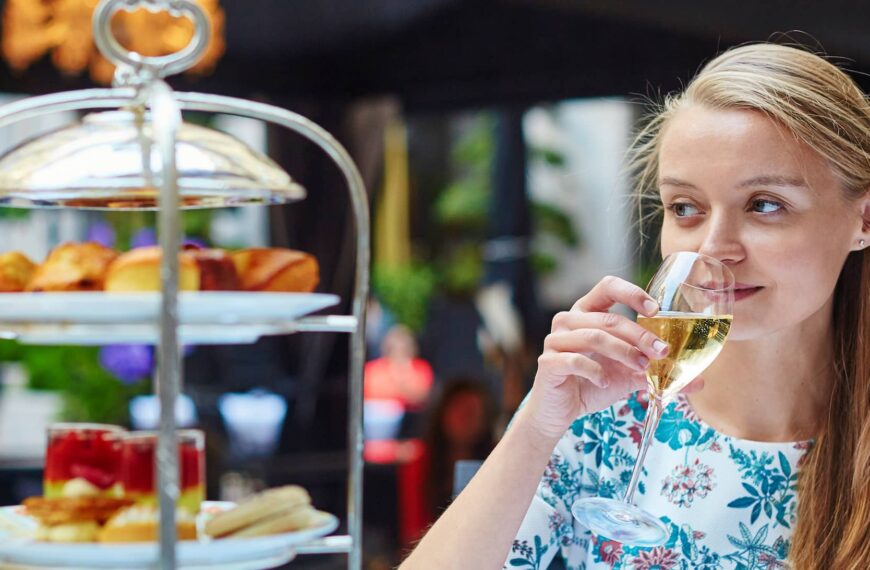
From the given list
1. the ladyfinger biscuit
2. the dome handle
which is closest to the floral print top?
the ladyfinger biscuit

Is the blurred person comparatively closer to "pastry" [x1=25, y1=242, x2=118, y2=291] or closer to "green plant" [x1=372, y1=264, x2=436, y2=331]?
"pastry" [x1=25, y1=242, x2=118, y2=291]

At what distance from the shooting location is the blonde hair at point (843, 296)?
1590 millimetres

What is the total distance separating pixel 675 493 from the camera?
179 centimetres

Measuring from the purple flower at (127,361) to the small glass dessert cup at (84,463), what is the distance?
5.10 m

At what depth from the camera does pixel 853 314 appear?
1766 millimetres

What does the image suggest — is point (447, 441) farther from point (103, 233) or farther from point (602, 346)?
point (602, 346)

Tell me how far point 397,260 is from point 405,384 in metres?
3.07

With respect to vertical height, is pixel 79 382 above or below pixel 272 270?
below

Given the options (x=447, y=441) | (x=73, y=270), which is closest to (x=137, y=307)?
(x=73, y=270)

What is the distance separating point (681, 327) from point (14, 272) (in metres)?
0.72

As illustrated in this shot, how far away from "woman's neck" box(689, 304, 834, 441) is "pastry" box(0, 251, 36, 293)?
106 cm

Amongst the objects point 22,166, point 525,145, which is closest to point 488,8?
point 525,145

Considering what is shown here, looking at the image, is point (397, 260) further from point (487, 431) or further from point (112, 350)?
point (487, 431)

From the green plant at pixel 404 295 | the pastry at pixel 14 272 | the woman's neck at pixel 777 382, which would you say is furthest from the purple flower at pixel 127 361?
the pastry at pixel 14 272
